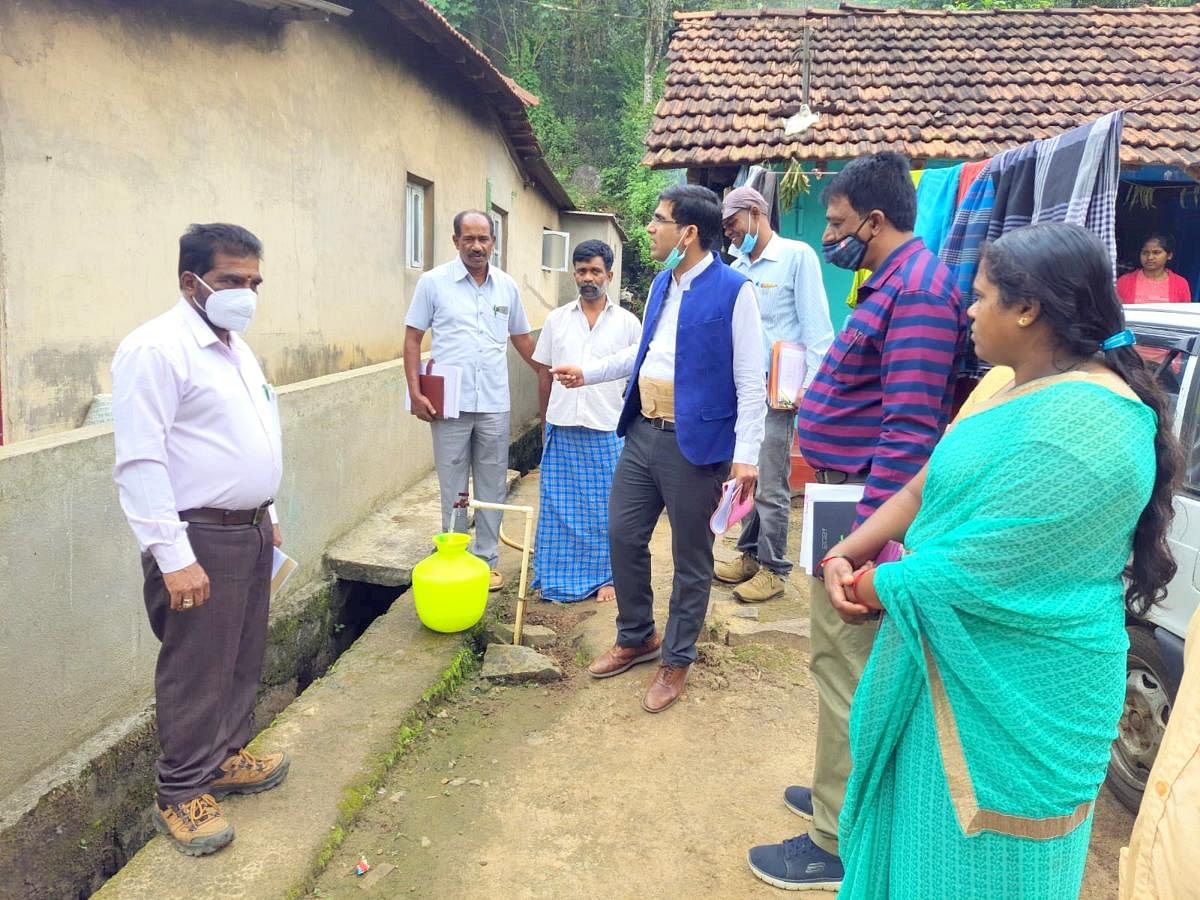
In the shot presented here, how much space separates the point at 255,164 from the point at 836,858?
486 cm

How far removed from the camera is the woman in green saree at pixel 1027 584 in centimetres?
138

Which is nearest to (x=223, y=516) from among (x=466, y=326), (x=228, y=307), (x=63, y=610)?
(x=228, y=307)

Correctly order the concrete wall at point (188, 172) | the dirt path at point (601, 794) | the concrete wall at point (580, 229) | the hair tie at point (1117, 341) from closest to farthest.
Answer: the hair tie at point (1117, 341) < the dirt path at point (601, 794) < the concrete wall at point (188, 172) < the concrete wall at point (580, 229)

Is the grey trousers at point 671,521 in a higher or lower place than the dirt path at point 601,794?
higher

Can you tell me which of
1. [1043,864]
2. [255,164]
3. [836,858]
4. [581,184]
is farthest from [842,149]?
[581,184]

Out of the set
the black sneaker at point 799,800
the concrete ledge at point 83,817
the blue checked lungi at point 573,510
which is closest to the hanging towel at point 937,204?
the blue checked lungi at point 573,510

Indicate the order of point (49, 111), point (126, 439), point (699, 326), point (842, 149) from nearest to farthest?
point (126, 439) → point (699, 326) → point (49, 111) → point (842, 149)

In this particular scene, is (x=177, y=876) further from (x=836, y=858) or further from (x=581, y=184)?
(x=581, y=184)

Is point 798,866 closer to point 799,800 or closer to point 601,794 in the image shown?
point 799,800

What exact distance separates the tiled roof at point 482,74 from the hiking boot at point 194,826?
5.44m

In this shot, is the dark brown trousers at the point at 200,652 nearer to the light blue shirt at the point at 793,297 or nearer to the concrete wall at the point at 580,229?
the light blue shirt at the point at 793,297

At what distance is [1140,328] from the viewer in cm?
285

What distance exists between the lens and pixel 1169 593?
2.60m

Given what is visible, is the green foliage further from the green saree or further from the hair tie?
the green saree
